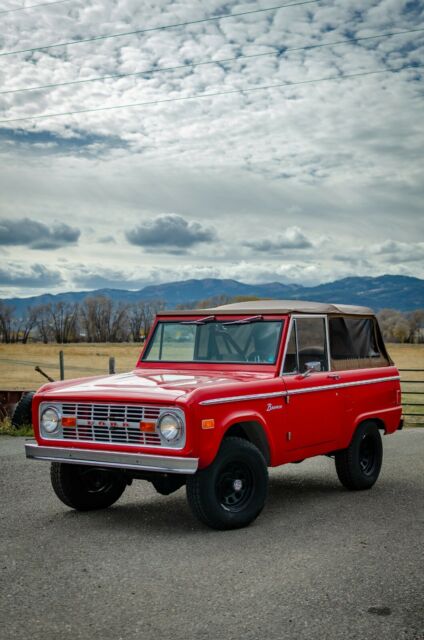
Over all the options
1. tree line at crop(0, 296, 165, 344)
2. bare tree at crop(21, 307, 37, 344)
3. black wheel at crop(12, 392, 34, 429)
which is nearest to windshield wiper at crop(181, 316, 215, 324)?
black wheel at crop(12, 392, 34, 429)

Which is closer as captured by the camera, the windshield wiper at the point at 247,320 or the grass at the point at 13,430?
the windshield wiper at the point at 247,320

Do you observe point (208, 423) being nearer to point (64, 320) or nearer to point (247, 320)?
point (247, 320)

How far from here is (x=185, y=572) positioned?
19.8ft

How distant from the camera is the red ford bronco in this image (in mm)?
7039

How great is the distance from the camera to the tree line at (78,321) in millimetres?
97000

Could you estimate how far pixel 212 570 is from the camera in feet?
19.9

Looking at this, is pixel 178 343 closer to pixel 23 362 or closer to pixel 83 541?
pixel 83 541

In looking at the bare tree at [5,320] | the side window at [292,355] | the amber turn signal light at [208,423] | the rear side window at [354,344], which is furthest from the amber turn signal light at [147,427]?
the bare tree at [5,320]

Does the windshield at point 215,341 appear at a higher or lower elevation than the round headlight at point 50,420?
higher

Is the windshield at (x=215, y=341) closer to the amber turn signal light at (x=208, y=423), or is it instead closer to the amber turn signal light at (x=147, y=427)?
the amber turn signal light at (x=208, y=423)

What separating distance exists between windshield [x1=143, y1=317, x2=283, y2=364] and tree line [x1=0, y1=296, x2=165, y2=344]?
85.9 m

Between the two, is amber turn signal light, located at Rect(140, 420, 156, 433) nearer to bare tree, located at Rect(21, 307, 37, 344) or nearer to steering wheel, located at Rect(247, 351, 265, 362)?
steering wheel, located at Rect(247, 351, 265, 362)

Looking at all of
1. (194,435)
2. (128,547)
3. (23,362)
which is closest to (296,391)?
(194,435)

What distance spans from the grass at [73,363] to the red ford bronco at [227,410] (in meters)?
22.0
